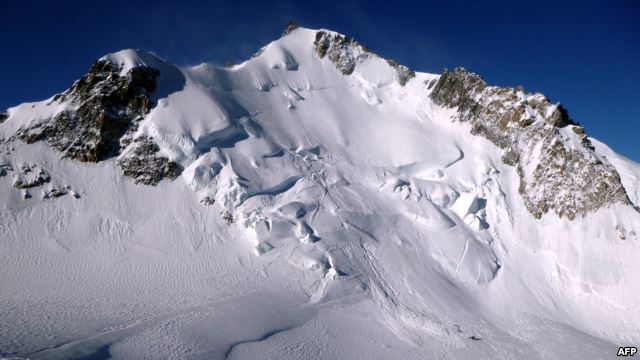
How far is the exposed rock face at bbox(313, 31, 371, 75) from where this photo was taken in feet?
159

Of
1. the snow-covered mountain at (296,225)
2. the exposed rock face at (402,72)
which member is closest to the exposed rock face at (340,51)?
the exposed rock face at (402,72)

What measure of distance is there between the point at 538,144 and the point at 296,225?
25805 millimetres

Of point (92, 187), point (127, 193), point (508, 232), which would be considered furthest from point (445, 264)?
point (92, 187)

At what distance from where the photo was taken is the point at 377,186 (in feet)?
118

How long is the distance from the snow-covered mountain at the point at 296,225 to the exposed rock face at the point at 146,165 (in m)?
0.12

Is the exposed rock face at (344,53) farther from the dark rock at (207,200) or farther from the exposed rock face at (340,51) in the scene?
the dark rock at (207,200)

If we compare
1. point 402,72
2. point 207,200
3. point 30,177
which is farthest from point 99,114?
point 402,72

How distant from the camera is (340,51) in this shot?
160ft

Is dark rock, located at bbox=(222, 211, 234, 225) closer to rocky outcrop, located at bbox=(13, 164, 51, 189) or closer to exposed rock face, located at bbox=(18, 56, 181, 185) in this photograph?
exposed rock face, located at bbox=(18, 56, 181, 185)

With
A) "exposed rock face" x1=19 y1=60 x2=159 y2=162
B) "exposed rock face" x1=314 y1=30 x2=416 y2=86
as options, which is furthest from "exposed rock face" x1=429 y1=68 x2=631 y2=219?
"exposed rock face" x1=19 y1=60 x2=159 y2=162

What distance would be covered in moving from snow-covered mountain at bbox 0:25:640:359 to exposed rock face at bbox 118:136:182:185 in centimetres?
12

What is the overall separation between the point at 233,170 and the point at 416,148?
1833cm

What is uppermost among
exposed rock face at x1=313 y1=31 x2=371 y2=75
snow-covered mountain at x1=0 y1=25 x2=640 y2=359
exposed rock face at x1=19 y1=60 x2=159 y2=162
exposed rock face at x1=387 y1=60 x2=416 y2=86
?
exposed rock face at x1=313 y1=31 x2=371 y2=75

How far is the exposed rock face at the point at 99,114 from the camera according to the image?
1203 inches
